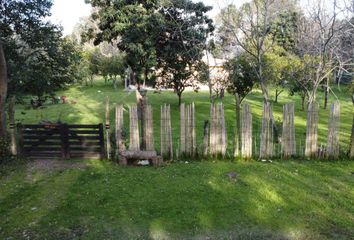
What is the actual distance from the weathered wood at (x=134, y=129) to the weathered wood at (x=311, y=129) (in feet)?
15.2

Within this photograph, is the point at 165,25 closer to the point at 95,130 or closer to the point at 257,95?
the point at 95,130

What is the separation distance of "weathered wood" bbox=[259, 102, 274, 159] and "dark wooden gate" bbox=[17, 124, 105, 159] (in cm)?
441

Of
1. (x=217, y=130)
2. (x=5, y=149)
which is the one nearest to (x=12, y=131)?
(x=5, y=149)

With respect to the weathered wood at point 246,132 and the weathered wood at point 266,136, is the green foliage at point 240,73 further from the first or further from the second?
the weathered wood at point 246,132

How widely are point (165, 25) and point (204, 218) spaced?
10.7 metres

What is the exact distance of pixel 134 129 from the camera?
8.63 meters

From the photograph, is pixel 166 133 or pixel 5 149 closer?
pixel 166 133

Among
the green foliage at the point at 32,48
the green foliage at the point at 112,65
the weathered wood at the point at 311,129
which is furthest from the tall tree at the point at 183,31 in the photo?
the green foliage at the point at 112,65

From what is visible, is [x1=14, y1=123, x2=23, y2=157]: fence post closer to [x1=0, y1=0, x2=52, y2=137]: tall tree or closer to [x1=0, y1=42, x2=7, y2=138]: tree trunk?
[x1=0, y1=42, x2=7, y2=138]: tree trunk

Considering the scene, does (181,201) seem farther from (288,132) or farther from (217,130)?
(288,132)

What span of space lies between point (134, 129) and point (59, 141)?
230 cm

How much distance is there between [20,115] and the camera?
18.2 m

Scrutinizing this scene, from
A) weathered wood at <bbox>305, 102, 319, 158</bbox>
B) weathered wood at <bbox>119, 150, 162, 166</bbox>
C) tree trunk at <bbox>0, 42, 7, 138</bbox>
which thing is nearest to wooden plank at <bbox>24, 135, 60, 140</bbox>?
tree trunk at <bbox>0, 42, 7, 138</bbox>

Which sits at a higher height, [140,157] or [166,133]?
[166,133]
